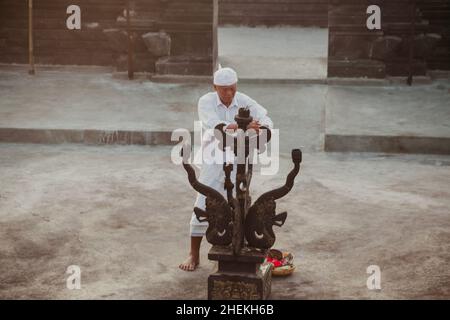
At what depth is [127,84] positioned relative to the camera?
14.0 meters

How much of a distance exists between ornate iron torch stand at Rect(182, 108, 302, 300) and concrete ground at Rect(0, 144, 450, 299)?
1.09 ft

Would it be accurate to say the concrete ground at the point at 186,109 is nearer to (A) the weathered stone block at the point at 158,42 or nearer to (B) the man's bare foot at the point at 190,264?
(A) the weathered stone block at the point at 158,42

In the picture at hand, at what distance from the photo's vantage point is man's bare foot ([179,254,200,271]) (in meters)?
6.70

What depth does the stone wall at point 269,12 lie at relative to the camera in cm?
2528

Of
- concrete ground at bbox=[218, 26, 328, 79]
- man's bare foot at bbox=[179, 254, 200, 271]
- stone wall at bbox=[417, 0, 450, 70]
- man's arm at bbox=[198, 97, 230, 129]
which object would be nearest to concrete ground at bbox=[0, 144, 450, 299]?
man's bare foot at bbox=[179, 254, 200, 271]

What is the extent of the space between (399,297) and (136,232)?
8.17ft

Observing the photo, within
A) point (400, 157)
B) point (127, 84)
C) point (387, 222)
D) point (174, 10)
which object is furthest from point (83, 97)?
point (387, 222)

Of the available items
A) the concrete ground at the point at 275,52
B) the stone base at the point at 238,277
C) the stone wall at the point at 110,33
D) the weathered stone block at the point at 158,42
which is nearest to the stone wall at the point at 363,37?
the concrete ground at the point at 275,52

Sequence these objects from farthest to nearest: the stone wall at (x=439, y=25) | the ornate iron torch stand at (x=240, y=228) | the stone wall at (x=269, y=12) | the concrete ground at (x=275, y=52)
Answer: the stone wall at (x=269, y=12) < the concrete ground at (x=275, y=52) < the stone wall at (x=439, y=25) < the ornate iron torch stand at (x=240, y=228)

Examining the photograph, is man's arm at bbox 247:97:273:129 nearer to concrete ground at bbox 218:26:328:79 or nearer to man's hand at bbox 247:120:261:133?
man's hand at bbox 247:120:261:133

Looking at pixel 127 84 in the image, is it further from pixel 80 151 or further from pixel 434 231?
pixel 434 231

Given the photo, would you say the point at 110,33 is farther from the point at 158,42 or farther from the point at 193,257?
the point at 193,257

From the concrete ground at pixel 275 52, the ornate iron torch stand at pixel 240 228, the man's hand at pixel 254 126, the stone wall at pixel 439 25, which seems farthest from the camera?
the concrete ground at pixel 275 52
